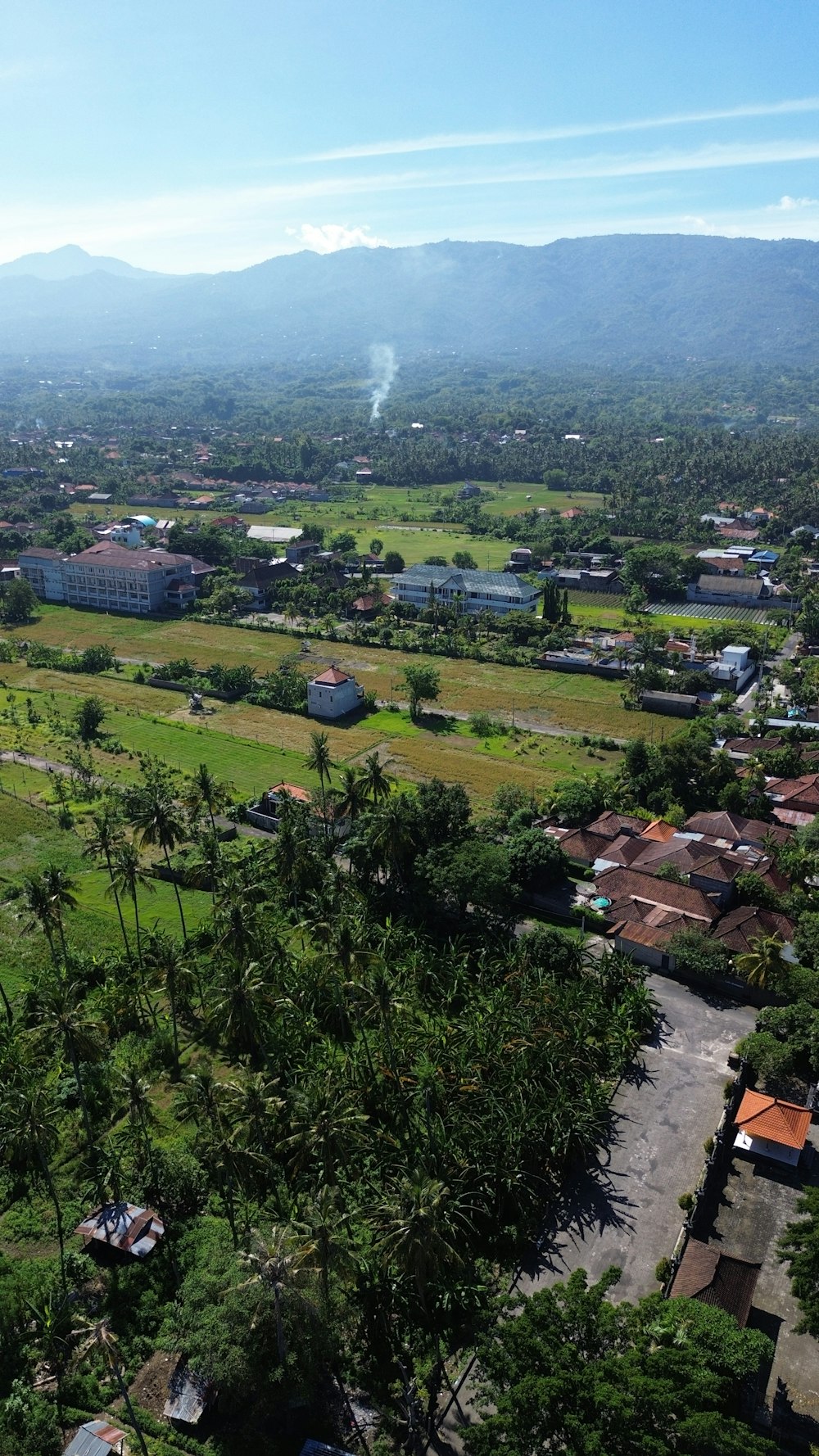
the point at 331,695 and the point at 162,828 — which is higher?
the point at 162,828

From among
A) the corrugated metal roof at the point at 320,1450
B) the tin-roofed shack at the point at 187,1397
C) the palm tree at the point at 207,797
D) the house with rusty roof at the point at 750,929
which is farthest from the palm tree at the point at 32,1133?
the house with rusty roof at the point at 750,929

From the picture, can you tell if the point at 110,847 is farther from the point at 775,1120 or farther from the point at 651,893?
the point at 775,1120

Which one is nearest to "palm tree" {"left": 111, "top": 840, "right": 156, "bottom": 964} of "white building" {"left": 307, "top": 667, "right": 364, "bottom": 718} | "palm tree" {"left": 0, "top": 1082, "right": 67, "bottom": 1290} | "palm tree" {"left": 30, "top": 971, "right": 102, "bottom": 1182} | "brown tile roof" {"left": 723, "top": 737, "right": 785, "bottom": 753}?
"palm tree" {"left": 30, "top": 971, "right": 102, "bottom": 1182}

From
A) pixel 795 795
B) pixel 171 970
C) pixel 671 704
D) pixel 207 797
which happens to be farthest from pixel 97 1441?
pixel 671 704

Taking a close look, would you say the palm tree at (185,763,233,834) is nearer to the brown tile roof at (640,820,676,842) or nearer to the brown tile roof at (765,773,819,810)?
the brown tile roof at (640,820,676,842)

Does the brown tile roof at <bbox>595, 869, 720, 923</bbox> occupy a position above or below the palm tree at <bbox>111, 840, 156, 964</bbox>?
below

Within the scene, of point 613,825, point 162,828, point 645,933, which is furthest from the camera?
point 613,825

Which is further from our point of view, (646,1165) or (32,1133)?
(646,1165)

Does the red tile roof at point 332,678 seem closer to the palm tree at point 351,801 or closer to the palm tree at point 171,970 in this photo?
the palm tree at point 351,801
